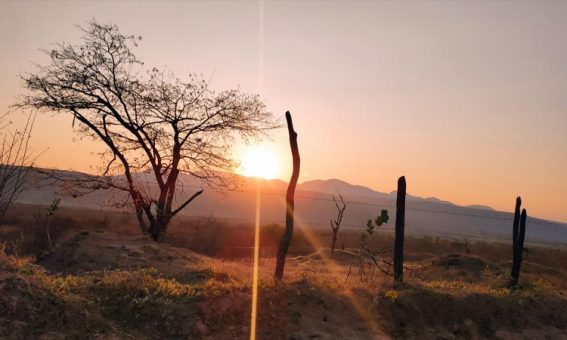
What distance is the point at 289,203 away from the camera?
12.2 meters

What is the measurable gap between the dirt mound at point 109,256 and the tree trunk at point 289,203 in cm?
511

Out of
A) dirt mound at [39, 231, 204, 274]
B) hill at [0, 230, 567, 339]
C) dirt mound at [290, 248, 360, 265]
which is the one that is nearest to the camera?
hill at [0, 230, 567, 339]

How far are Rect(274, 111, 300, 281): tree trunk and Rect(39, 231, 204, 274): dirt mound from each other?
5.11m

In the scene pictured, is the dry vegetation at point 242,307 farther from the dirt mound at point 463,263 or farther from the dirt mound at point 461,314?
the dirt mound at point 463,263

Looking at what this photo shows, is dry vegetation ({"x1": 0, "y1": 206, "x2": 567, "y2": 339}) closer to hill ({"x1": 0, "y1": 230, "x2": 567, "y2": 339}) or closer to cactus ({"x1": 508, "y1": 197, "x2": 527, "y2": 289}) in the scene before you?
hill ({"x1": 0, "y1": 230, "x2": 567, "y2": 339})

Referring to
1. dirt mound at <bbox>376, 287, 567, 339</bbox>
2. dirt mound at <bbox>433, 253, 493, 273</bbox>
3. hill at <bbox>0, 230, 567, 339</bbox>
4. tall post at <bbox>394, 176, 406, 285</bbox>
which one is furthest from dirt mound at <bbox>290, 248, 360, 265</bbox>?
dirt mound at <bbox>376, 287, 567, 339</bbox>

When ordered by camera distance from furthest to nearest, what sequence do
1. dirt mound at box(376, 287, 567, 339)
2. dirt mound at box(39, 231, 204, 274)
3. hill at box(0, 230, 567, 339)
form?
1. dirt mound at box(39, 231, 204, 274)
2. dirt mound at box(376, 287, 567, 339)
3. hill at box(0, 230, 567, 339)

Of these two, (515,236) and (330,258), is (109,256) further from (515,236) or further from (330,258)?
(515,236)

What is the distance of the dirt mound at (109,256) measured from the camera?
15797 millimetres

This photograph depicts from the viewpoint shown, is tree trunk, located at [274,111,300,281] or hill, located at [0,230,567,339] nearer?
hill, located at [0,230,567,339]

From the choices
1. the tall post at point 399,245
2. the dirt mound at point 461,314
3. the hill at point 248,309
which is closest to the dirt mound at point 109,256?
the hill at point 248,309

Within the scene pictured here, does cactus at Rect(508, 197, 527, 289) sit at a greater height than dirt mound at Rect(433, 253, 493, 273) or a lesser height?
greater

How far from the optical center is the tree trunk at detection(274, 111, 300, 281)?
39.3 ft

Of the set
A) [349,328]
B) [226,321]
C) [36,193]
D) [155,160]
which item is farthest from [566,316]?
[36,193]
